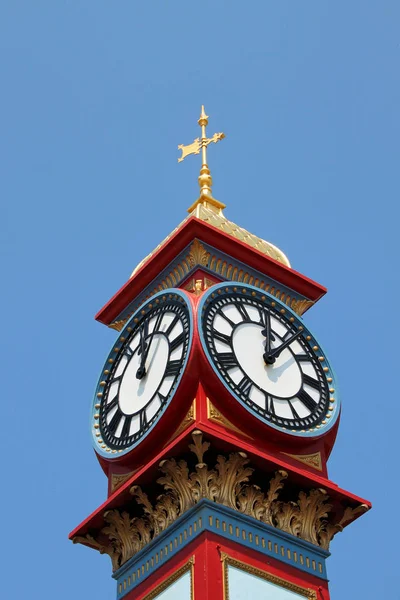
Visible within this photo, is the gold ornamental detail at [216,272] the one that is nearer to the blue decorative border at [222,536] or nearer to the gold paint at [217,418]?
the gold paint at [217,418]

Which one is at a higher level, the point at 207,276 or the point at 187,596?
the point at 207,276

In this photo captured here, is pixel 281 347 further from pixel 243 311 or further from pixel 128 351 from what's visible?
pixel 128 351

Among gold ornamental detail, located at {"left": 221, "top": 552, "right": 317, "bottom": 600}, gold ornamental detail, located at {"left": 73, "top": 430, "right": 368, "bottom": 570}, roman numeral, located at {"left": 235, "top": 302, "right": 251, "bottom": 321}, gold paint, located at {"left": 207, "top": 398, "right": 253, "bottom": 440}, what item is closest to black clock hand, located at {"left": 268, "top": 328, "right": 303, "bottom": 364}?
roman numeral, located at {"left": 235, "top": 302, "right": 251, "bottom": 321}

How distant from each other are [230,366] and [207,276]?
2.19 metres

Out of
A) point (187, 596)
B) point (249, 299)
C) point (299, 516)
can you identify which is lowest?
point (187, 596)

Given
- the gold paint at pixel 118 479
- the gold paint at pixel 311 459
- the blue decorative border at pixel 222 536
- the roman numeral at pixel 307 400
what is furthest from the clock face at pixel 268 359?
the gold paint at pixel 118 479

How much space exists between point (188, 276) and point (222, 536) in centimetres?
507

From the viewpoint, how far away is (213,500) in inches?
939

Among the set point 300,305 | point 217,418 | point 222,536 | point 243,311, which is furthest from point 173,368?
point 300,305

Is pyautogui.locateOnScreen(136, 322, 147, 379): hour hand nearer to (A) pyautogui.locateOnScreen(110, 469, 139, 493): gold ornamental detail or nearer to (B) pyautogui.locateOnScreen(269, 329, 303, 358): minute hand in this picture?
(A) pyautogui.locateOnScreen(110, 469, 139, 493): gold ornamental detail

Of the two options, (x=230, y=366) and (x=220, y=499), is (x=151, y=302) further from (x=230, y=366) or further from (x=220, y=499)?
(x=220, y=499)

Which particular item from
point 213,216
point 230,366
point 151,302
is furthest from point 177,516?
point 213,216

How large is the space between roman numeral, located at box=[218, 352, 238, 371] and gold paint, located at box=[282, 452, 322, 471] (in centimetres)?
152

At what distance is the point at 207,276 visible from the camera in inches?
1063
